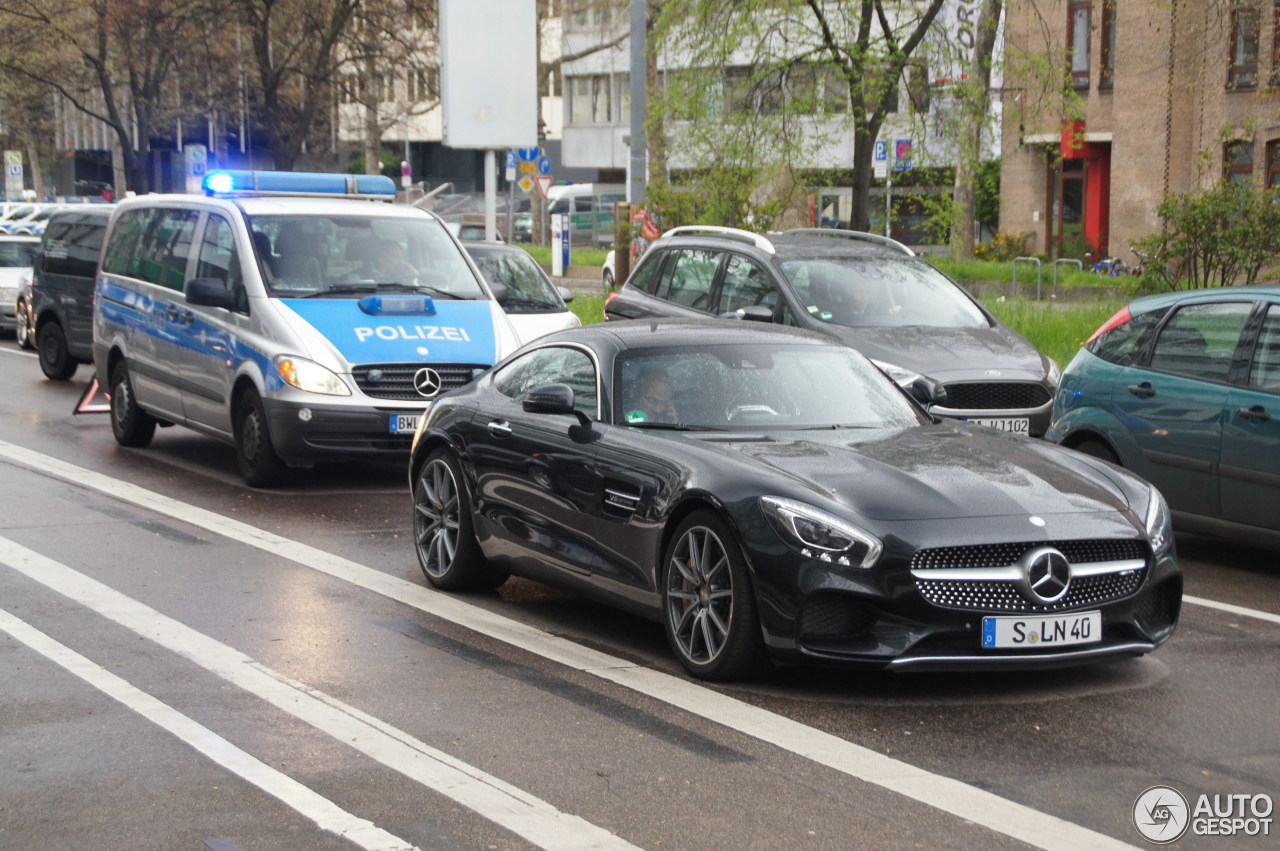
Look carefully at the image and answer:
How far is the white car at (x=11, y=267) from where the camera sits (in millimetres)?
26781

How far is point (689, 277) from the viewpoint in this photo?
1488 cm

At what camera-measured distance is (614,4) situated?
6244 cm

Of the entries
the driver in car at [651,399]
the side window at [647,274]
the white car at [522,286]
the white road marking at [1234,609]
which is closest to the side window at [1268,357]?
the white road marking at [1234,609]

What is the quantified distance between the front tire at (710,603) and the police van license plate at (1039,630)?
0.88 metres

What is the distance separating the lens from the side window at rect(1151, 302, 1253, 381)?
9.50 m

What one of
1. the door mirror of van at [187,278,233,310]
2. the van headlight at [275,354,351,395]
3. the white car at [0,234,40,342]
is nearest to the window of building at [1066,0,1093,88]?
the white car at [0,234,40,342]

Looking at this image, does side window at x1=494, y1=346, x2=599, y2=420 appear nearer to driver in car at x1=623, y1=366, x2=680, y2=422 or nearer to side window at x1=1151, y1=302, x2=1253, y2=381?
driver in car at x1=623, y1=366, x2=680, y2=422

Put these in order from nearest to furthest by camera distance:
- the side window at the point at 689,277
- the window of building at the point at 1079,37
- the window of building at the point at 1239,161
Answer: the side window at the point at 689,277, the window of building at the point at 1239,161, the window of building at the point at 1079,37

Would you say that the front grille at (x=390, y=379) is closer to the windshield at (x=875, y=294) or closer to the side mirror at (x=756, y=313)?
the side mirror at (x=756, y=313)

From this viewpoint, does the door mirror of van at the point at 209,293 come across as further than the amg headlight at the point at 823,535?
Yes

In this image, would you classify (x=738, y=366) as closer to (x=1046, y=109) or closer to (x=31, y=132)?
(x=1046, y=109)

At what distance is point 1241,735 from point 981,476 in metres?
1.38

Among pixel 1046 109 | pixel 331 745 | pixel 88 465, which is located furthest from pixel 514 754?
pixel 1046 109

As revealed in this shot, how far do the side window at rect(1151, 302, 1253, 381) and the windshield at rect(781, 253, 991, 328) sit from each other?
372cm
